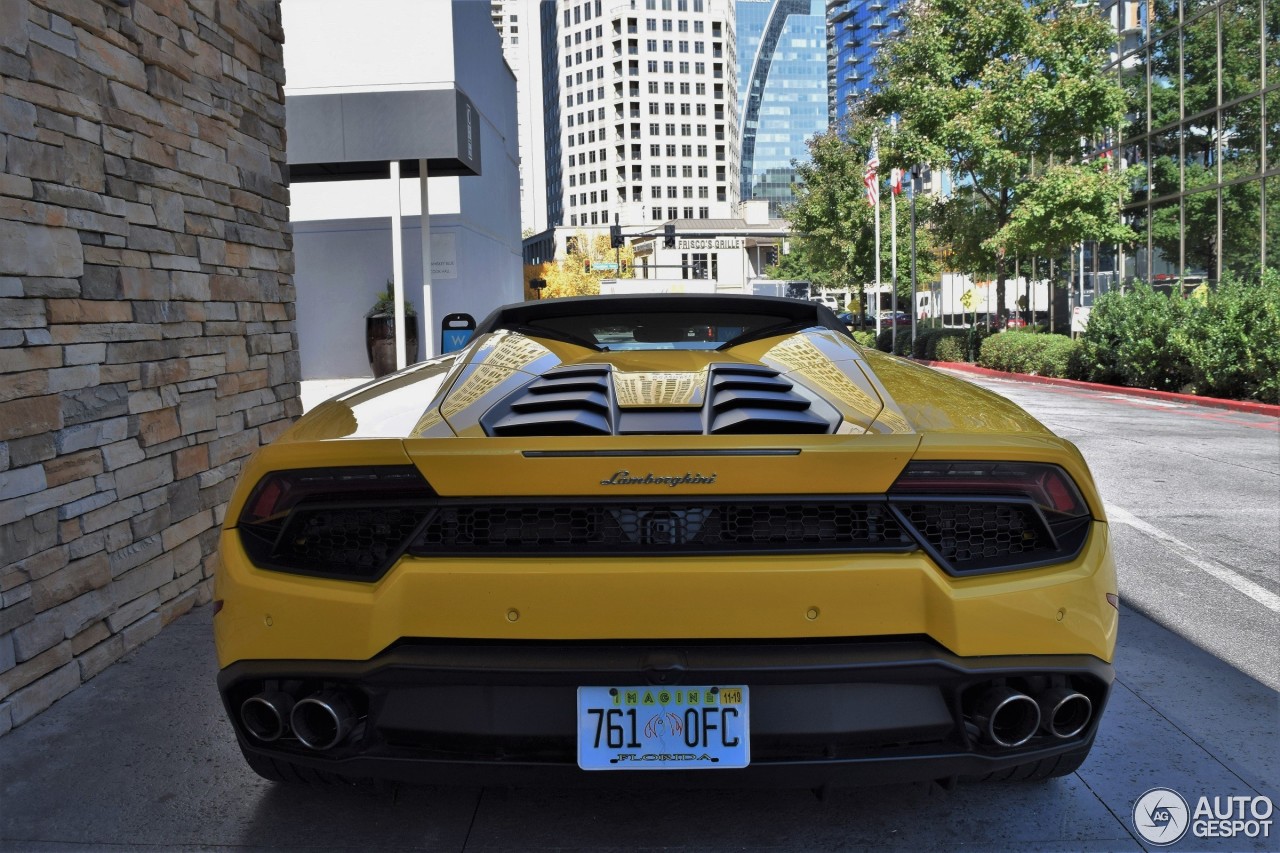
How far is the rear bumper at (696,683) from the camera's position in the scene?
2.03 metres

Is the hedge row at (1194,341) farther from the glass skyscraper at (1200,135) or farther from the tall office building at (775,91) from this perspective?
the tall office building at (775,91)

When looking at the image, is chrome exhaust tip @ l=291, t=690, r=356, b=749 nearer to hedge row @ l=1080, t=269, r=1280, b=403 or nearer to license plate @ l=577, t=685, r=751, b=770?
license plate @ l=577, t=685, r=751, b=770

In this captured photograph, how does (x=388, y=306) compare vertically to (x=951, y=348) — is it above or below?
above

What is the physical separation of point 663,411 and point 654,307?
4.18ft

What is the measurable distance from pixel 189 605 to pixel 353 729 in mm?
2868

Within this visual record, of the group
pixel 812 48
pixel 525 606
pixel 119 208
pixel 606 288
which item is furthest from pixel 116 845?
pixel 812 48

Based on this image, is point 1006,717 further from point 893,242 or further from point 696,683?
point 893,242

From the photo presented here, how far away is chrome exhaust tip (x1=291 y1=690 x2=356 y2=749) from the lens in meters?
2.10

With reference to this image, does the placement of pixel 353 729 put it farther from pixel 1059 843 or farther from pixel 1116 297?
pixel 1116 297

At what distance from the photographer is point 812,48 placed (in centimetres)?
16700

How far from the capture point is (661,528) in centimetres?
212

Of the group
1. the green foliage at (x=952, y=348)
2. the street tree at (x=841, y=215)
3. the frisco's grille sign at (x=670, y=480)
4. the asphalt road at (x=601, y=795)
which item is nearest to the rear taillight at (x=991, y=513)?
the frisco's grille sign at (x=670, y=480)

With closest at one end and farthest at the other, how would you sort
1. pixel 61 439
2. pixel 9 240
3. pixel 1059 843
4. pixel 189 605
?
pixel 1059 843 → pixel 9 240 → pixel 61 439 → pixel 189 605

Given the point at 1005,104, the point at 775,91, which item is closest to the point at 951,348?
the point at 1005,104
